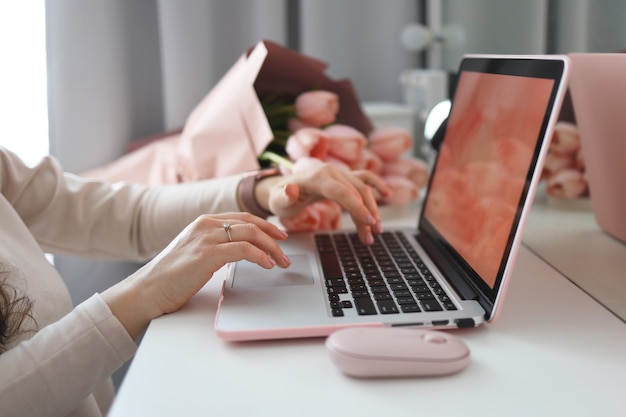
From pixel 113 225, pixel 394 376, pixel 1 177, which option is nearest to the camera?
pixel 394 376

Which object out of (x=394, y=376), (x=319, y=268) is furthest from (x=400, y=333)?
(x=319, y=268)

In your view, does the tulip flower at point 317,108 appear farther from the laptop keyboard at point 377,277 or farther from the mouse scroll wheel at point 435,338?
the mouse scroll wheel at point 435,338

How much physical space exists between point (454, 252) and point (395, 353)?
26cm

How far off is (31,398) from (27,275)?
19 cm

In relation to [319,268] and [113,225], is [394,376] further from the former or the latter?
[113,225]

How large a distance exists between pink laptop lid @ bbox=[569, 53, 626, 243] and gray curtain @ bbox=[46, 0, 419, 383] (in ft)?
2.46

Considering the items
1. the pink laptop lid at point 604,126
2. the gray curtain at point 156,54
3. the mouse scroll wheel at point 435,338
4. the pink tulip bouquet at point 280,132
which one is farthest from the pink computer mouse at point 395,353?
the gray curtain at point 156,54

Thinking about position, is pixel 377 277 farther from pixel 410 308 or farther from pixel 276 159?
pixel 276 159

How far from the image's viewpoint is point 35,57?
1.17 metres

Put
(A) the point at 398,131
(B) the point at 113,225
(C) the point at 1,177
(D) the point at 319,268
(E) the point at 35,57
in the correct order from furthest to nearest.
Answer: (E) the point at 35,57
(A) the point at 398,131
(B) the point at 113,225
(C) the point at 1,177
(D) the point at 319,268

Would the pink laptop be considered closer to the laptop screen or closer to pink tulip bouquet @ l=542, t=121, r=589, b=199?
the laptop screen

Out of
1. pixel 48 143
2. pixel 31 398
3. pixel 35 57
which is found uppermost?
pixel 35 57

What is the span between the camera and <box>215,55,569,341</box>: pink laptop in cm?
54

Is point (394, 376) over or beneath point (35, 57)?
beneath
